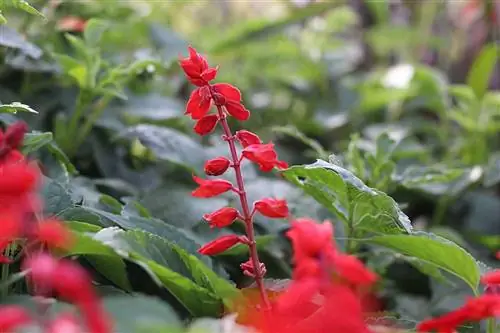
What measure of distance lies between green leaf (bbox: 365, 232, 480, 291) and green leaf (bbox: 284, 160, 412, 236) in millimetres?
12

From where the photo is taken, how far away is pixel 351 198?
1.82 feet

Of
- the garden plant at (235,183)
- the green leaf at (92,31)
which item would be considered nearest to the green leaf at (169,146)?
the garden plant at (235,183)

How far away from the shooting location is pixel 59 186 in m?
0.55

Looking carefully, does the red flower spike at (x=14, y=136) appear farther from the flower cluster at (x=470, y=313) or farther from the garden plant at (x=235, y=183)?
the flower cluster at (x=470, y=313)

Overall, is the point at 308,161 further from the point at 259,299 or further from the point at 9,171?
the point at 9,171

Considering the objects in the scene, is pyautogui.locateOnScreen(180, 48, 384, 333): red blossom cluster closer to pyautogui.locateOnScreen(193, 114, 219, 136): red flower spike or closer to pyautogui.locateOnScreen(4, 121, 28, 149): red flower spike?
pyautogui.locateOnScreen(193, 114, 219, 136): red flower spike

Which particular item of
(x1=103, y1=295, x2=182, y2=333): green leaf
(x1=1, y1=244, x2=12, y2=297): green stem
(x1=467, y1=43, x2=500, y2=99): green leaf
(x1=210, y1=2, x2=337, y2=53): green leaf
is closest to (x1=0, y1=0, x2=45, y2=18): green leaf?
(x1=1, y1=244, x2=12, y2=297): green stem

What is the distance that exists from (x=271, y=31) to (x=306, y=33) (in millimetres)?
178

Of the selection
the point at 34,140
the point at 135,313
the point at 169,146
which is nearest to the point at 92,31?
the point at 169,146

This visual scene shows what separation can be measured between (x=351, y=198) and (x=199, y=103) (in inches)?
6.0

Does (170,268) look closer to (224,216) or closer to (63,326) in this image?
(224,216)

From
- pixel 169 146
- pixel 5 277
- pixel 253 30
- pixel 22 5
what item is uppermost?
pixel 253 30

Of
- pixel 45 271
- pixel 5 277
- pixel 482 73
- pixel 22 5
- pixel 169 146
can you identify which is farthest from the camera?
pixel 482 73

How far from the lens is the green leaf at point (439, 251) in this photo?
478 millimetres
